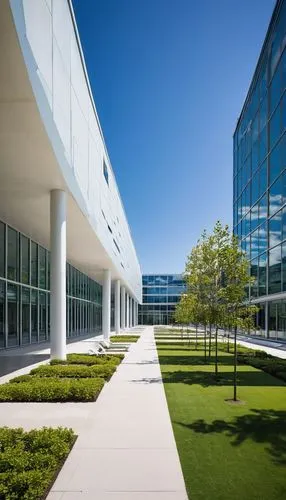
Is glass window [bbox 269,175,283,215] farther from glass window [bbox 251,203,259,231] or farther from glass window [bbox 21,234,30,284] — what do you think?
glass window [bbox 21,234,30,284]

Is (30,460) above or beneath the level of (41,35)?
beneath

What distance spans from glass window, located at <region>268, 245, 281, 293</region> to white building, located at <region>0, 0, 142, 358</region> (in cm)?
1517

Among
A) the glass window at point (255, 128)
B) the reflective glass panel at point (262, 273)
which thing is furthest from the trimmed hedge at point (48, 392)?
the glass window at point (255, 128)

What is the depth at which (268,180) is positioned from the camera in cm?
3981

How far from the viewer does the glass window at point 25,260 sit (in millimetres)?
25484

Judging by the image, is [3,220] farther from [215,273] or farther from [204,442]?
[204,442]

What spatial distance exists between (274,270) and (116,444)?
3299 centimetres

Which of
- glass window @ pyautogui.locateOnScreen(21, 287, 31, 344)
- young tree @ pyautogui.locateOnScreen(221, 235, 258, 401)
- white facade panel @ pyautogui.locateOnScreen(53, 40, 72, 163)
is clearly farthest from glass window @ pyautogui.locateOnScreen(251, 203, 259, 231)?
young tree @ pyautogui.locateOnScreen(221, 235, 258, 401)

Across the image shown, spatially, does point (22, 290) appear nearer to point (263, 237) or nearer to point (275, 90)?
point (263, 237)

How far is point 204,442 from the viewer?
7336 mm

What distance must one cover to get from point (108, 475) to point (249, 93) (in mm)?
49408

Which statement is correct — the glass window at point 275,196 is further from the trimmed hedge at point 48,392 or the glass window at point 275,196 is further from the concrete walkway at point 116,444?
the trimmed hedge at point 48,392

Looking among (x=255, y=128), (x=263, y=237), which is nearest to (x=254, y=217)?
(x=263, y=237)

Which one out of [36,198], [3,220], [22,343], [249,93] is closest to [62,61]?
[36,198]
